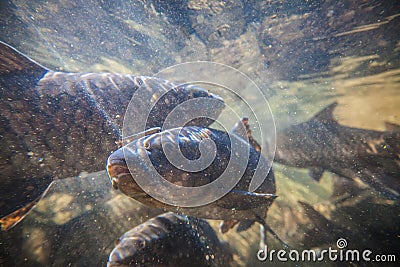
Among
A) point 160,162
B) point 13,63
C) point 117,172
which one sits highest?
point 13,63

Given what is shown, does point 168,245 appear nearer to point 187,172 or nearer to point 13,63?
point 187,172

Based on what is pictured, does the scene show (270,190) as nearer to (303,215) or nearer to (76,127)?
(303,215)

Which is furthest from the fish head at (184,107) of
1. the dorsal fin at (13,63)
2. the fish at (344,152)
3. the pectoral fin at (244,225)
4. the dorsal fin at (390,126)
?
the dorsal fin at (390,126)

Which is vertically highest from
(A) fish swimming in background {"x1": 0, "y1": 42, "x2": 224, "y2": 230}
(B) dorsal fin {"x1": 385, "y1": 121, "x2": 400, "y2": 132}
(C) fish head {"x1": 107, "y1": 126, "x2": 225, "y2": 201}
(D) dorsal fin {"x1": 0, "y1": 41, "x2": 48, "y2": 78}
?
(D) dorsal fin {"x1": 0, "y1": 41, "x2": 48, "y2": 78}

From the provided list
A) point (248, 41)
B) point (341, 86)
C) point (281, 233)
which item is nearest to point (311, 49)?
point (248, 41)

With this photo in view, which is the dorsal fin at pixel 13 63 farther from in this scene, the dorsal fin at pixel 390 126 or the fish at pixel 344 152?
the dorsal fin at pixel 390 126

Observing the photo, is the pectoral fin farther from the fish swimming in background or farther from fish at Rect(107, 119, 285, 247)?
the fish swimming in background

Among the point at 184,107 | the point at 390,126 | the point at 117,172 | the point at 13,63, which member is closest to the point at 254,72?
the point at 390,126

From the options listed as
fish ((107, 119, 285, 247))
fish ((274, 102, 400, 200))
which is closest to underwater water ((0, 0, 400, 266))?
fish ((274, 102, 400, 200))
